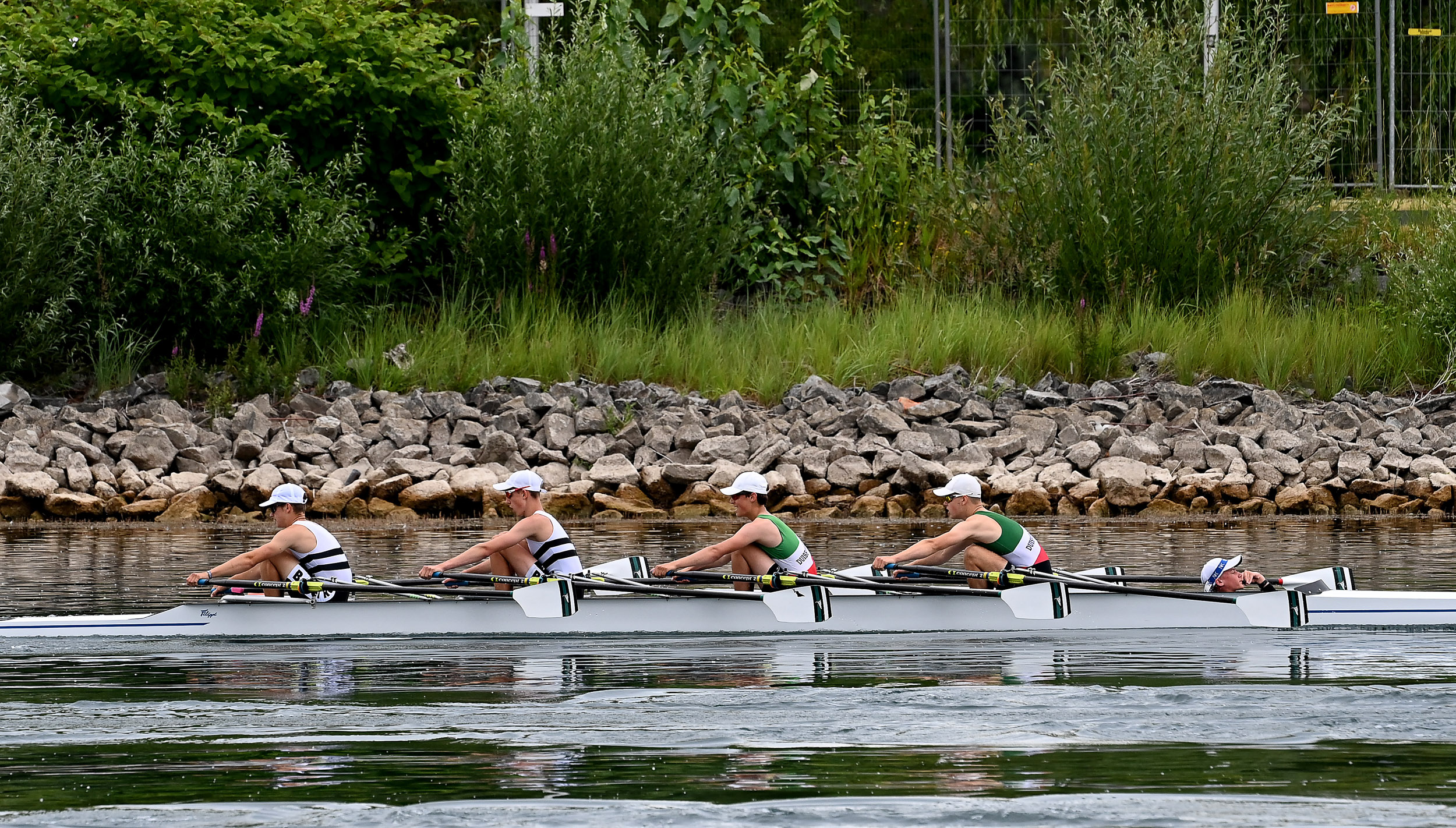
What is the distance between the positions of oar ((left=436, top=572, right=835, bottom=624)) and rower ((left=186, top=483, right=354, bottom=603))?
76 cm

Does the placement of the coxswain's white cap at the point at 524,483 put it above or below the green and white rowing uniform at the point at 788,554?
above

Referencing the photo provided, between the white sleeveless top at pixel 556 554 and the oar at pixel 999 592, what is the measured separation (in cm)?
136

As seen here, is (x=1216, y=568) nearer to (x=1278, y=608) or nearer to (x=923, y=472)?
(x=1278, y=608)

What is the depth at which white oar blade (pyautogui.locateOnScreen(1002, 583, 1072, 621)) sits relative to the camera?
1388 cm

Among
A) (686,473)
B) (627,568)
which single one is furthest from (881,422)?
(627,568)

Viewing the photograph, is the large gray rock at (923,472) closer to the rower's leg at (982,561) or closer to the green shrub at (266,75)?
the rower's leg at (982,561)

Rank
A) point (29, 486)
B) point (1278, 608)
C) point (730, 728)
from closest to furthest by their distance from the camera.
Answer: point (730, 728) → point (1278, 608) → point (29, 486)

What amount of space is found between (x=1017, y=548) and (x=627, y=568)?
111 inches

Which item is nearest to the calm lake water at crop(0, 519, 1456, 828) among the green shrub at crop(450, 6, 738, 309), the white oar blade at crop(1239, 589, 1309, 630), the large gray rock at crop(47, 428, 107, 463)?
the white oar blade at crop(1239, 589, 1309, 630)

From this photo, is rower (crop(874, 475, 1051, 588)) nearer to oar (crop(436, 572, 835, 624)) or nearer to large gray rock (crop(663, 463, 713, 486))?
oar (crop(436, 572, 835, 624))

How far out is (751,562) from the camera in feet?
47.4

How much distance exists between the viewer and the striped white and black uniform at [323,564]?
1423cm

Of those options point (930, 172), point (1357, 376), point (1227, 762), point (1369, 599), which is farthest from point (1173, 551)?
point (930, 172)

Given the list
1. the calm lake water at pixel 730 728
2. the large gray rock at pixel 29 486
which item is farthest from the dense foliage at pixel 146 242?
the calm lake water at pixel 730 728
